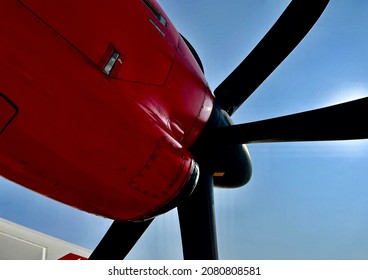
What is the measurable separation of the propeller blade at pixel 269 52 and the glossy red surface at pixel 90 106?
4.99 feet

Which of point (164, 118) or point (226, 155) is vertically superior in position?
point (226, 155)

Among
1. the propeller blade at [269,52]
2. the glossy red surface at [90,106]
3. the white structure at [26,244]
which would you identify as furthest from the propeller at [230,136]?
the white structure at [26,244]

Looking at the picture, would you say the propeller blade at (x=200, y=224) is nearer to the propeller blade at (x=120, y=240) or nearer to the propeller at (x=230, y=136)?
the propeller at (x=230, y=136)

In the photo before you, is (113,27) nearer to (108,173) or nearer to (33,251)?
(108,173)

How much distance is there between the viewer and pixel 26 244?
7.70 m

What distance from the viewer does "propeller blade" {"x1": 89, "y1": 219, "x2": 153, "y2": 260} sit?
416cm

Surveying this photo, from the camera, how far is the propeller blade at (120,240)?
4164 millimetres

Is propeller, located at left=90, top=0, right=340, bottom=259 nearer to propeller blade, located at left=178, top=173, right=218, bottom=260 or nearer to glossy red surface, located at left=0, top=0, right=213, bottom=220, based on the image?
propeller blade, located at left=178, top=173, right=218, bottom=260

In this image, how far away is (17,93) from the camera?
187 cm

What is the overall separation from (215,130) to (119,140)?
1806mm

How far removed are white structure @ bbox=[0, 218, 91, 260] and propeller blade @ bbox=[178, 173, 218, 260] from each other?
5.57 m

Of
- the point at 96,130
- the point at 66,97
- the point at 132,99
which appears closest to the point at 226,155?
the point at 132,99

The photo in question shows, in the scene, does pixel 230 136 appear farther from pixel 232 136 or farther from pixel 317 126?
pixel 317 126

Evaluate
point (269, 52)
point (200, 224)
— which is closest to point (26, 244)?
point (200, 224)
